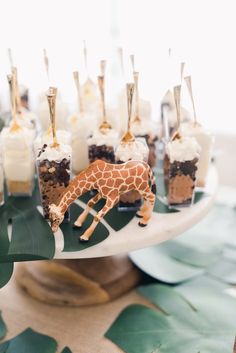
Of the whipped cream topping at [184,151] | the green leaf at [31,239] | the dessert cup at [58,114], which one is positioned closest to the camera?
the green leaf at [31,239]

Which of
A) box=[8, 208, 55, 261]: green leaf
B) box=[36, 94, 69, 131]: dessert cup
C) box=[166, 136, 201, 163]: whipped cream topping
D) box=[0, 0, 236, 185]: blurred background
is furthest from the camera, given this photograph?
box=[0, 0, 236, 185]: blurred background

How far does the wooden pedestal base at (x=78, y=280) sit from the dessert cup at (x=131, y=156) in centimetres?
17

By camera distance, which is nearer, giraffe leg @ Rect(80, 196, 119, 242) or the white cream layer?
giraffe leg @ Rect(80, 196, 119, 242)

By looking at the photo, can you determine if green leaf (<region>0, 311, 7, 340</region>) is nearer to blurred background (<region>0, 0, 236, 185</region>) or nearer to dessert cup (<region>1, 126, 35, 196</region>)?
dessert cup (<region>1, 126, 35, 196</region>)

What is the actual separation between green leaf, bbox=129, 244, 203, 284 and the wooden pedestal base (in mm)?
30

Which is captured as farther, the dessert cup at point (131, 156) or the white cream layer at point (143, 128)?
the white cream layer at point (143, 128)

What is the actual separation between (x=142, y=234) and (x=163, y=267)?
250 millimetres

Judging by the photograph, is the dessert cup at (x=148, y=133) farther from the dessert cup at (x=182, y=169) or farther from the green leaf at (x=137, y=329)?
the green leaf at (x=137, y=329)

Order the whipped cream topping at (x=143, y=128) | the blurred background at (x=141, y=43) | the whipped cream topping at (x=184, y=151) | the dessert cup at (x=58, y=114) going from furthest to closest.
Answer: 1. the blurred background at (x=141, y=43)
2. the dessert cup at (x=58, y=114)
3. the whipped cream topping at (x=143, y=128)
4. the whipped cream topping at (x=184, y=151)

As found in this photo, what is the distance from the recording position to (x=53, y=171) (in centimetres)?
89

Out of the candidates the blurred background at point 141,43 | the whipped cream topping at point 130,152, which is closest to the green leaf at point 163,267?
the whipped cream topping at point 130,152

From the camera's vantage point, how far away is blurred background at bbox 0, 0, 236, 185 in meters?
1.47

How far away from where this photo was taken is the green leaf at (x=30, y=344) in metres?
0.89

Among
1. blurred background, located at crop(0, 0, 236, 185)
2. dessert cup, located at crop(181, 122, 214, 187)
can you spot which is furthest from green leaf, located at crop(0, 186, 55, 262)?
blurred background, located at crop(0, 0, 236, 185)
